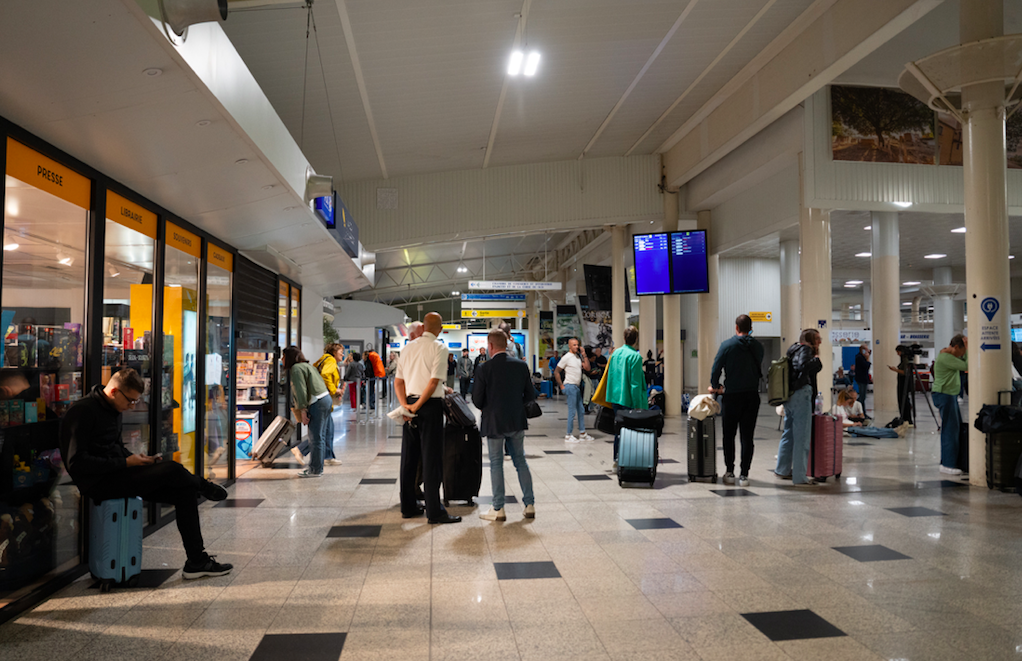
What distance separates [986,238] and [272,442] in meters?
7.67

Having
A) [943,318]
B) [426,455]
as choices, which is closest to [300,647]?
[426,455]

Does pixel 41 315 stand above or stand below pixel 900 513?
above

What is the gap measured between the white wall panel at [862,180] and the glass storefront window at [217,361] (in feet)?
26.4

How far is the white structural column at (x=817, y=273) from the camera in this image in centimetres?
1023

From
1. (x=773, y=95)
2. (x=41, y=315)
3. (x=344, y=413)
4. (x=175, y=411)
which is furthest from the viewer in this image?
(x=344, y=413)

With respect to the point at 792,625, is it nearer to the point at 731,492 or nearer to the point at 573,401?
the point at 731,492

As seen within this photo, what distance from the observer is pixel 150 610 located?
3234 mm

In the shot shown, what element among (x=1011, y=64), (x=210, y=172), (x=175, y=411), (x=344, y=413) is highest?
(x=1011, y=64)

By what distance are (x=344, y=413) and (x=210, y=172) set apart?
39.8ft

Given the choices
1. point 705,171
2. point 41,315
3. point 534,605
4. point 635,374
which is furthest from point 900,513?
point 705,171

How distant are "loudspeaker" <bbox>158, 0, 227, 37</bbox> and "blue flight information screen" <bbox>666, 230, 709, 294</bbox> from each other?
1115 centimetres

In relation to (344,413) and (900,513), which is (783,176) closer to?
(900,513)

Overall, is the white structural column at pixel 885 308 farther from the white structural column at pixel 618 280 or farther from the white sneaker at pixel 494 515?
the white sneaker at pixel 494 515

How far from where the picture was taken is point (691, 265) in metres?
13.0
